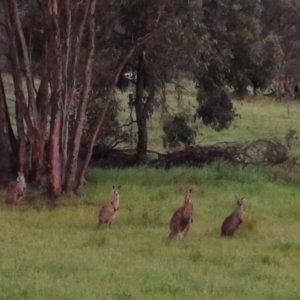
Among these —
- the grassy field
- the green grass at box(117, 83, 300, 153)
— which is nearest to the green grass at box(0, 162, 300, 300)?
the grassy field

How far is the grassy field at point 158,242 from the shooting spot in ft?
32.0

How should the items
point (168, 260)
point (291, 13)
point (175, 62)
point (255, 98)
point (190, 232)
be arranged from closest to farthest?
point (168, 260), point (190, 232), point (175, 62), point (291, 13), point (255, 98)

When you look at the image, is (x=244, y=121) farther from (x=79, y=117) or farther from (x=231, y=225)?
(x=231, y=225)

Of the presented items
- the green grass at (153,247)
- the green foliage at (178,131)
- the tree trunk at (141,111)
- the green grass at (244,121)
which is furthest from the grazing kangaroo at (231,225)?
the green grass at (244,121)

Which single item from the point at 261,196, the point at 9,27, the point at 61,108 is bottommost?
the point at 261,196

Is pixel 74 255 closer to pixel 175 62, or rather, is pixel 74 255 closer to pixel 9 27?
pixel 9 27

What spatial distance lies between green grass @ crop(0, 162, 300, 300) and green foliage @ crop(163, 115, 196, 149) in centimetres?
449

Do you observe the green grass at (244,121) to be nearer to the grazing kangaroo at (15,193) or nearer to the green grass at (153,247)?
the green grass at (153,247)

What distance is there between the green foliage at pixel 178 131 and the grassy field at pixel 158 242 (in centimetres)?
263

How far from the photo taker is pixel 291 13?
48.7 meters

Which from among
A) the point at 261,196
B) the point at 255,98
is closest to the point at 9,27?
the point at 261,196

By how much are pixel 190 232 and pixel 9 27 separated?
8.11 m

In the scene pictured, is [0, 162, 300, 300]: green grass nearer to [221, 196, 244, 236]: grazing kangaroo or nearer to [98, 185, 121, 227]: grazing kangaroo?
[221, 196, 244, 236]: grazing kangaroo

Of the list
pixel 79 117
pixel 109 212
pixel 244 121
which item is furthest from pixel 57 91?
pixel 244 121
